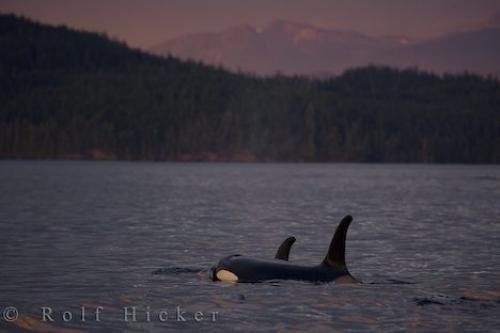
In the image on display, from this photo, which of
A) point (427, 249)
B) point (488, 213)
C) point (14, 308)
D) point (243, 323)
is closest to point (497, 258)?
point (427, 249)

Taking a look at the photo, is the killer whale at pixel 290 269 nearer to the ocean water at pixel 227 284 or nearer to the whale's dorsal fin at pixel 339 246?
the whale's dorsal fin at pixel 339 246

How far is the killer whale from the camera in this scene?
2342 centimetres

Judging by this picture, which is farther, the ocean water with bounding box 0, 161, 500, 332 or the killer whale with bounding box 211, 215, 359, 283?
the killer whale with bounding box 211, 215, 359, 283

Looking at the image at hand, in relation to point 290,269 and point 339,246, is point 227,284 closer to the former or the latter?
point 290,269

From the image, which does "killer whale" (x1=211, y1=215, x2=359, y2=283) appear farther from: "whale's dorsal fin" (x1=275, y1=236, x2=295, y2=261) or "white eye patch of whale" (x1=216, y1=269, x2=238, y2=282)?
"whale's dorsal fin" (x1=275, y1=236, x2=295, y2=261)

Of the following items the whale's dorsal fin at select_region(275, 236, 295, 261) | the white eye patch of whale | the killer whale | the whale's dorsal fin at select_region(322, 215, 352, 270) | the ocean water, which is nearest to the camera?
the ocean water

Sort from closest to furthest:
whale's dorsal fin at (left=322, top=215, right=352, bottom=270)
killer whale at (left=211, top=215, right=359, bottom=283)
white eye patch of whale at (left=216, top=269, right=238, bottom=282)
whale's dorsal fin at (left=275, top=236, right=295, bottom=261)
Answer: whale's dorsal fin at (left=322, top=215, right=352, bottom=270)
killer whale at (left=211, top=215, right=359, bottom=283)
white eye patch of whale at (left=216, top=269, right=238, bottom=282)
whale's dorsal fin at (left=275, top=236, right=295, bottom=261)

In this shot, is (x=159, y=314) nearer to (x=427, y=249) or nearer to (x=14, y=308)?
(x=14, y=308)

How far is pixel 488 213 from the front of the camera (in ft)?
205

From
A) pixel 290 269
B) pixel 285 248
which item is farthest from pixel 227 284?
pixel 285 248

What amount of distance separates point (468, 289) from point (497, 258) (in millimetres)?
9160

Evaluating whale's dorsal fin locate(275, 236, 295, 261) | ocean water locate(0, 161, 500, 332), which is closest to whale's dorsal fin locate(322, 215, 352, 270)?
ocean water locate(0, 161, 500, 332)

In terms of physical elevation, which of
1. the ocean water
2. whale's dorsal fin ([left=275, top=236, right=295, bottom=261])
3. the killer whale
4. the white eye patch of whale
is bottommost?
the ocean water

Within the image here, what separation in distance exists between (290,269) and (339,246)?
1.47 metres
